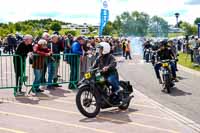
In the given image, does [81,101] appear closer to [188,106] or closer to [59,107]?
[59,107]

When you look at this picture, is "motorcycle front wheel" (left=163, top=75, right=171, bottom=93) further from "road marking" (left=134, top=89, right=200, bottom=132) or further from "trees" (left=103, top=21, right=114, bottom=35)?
"trees" (left=103, top=21, right=114, bottom=35)

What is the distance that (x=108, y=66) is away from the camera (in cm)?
1005

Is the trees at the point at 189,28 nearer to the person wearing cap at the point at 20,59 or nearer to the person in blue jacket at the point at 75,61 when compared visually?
the person in blue jacket at the point at 75,61

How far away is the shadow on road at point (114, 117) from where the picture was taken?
9279mm

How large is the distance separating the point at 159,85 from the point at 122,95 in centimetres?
578

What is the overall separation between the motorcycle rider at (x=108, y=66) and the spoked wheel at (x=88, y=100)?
606 mm

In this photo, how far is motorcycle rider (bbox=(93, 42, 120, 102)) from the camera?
33.1ft

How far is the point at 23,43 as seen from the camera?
13.0m

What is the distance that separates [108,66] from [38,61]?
3.83 meters

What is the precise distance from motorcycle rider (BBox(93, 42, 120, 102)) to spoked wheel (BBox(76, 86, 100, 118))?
606 mm

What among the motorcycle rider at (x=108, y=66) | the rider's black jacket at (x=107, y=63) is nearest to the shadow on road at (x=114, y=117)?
the motorcycle rider at (x=108, y=66)

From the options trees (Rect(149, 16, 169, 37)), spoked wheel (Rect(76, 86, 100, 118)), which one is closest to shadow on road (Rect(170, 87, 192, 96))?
spoked wheel (Rect(76, 86, 100, 118))

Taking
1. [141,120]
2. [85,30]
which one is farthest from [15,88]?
[85,30]

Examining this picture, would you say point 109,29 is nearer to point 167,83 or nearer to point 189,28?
point 189,28
